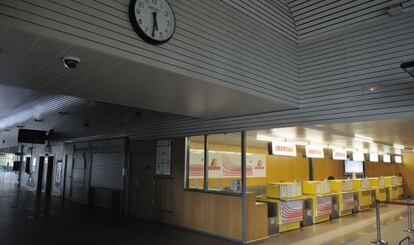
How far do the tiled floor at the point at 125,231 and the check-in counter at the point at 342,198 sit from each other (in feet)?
0.89

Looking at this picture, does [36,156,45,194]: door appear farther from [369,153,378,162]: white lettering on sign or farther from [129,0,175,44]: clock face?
[369,153,378,162]: white lettering on sign

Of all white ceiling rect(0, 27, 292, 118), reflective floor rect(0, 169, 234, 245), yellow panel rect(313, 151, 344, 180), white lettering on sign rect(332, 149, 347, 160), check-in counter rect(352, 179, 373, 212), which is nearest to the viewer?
white ceiling rect(0, 27, 292, 118)

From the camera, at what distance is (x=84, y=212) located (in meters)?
9.89

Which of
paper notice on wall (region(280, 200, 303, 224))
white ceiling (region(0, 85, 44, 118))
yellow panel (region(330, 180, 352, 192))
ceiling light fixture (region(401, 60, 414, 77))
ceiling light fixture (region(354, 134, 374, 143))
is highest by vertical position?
white ceiling (region(0, 85, 44, 118))

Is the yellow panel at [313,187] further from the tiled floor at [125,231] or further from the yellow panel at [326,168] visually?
the yellow panel at [326,168]

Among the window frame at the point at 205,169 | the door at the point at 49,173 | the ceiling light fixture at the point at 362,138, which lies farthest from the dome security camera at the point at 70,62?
the door at the point at 49,173

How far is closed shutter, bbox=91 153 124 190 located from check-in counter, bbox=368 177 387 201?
381 inches

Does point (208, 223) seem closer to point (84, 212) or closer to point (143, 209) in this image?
point (143, 209)

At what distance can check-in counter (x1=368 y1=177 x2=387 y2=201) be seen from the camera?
38.3ft

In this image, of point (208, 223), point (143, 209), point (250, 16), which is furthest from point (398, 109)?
point (143, 209)

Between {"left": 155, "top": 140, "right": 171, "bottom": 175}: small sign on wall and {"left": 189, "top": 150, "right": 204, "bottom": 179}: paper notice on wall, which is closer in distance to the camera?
{"left": 189, "top": 150, "right": 204, "bottom": 179}: paper notice on wall

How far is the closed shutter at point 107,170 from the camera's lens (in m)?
10.2

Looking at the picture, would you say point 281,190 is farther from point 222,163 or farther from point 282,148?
point 222,163

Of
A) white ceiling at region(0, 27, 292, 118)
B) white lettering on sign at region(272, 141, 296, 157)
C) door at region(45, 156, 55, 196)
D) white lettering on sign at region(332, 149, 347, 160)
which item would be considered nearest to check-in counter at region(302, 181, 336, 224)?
white lettering on sign at region(272, 141, 296, 157)
